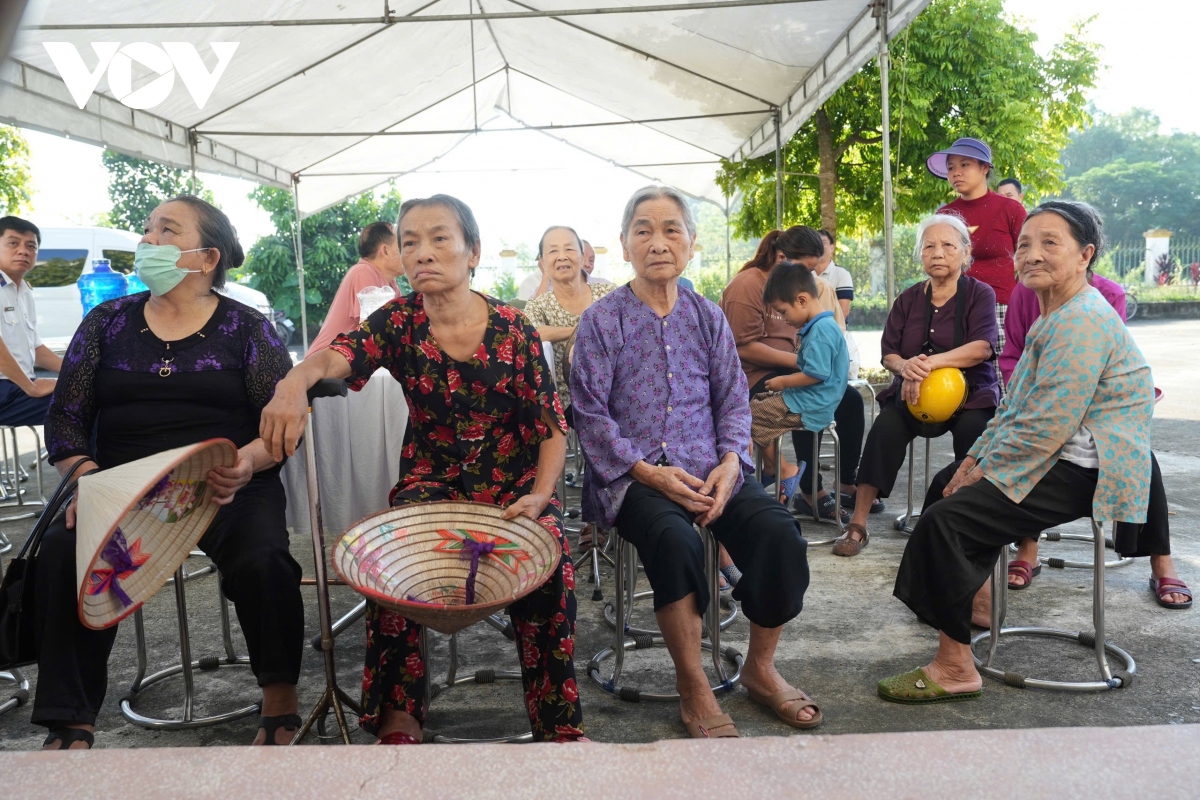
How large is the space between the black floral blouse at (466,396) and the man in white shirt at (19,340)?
339 centimetres

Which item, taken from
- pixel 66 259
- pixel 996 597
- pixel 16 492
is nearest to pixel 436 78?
pixel 16 492

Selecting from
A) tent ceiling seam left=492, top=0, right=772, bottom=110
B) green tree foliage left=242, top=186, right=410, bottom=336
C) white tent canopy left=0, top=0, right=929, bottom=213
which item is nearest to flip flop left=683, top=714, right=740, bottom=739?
white tent canopy left=0, top=0, right=929, bottom=213

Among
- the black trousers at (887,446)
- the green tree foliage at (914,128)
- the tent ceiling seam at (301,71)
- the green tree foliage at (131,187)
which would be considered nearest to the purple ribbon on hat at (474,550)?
the black trousers at (887,446)

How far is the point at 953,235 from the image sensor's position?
13.7 ft

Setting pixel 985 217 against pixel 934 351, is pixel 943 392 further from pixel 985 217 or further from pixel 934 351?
pixel 985 217

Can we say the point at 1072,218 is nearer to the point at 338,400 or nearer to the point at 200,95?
the point at 338,400

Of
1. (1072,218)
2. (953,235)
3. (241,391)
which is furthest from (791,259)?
(241,391)

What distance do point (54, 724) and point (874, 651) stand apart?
2.52 m

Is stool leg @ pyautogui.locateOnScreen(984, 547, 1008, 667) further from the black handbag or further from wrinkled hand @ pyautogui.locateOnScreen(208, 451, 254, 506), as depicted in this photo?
the black handbag

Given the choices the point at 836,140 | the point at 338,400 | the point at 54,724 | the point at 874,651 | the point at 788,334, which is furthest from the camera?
the point at 836,140

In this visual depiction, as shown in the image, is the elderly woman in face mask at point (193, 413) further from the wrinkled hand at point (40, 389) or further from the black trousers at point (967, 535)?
the wrinkled hand at point (40, 389)

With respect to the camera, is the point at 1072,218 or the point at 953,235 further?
the point at 953,235

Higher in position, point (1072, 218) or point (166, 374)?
point (1072, 218)

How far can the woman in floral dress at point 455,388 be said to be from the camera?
8.13ft
